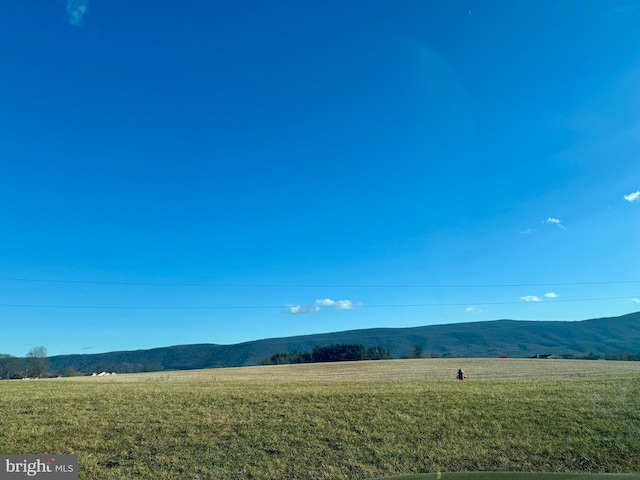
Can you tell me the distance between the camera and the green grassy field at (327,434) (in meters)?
12.3

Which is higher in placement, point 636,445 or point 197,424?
point 197,424

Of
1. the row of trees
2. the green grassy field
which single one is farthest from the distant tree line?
the green grassy field

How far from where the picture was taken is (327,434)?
47.5 ft

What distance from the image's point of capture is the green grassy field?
1230 centimetres

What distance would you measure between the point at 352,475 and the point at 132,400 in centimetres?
1131

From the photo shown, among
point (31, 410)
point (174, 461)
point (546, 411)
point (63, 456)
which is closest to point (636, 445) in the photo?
point (546, 411)

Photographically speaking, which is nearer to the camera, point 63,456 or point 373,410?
point 63,456

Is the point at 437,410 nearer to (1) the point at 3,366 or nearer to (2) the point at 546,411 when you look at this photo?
(2) the point at 546,411

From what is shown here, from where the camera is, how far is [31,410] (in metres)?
17.6

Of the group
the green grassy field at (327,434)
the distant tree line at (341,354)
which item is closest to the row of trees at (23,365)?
the distant tree line at (341,354)

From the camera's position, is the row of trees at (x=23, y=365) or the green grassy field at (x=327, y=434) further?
the row of trees at (x=23, y=365)

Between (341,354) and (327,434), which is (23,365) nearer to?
(341,354)

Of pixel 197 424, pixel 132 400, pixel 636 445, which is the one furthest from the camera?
pixel 132 400

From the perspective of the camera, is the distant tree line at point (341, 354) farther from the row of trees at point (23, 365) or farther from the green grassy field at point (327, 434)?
the green grassy field at point (327, 434)
